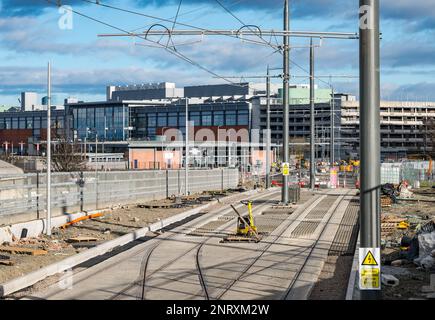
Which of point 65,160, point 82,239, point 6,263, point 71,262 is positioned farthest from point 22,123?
point 6,263

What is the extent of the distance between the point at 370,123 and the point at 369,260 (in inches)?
75.0

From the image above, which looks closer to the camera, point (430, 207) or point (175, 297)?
point (175, 297)

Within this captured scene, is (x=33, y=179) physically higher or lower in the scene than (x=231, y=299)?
higher

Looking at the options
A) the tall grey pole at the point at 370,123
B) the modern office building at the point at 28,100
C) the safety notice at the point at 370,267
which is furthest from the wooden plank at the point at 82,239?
the modern office building at the point at 28,100

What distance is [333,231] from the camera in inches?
925

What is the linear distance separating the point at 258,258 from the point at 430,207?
1872 centimetres

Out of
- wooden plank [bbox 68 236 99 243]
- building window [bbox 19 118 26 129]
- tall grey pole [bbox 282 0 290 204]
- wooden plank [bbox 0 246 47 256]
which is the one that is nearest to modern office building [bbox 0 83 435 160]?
building window [bbox 19 118 26 129]

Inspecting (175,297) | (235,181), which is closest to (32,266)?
(175,297)

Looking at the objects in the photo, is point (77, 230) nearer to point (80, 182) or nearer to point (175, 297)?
point (80, 182)

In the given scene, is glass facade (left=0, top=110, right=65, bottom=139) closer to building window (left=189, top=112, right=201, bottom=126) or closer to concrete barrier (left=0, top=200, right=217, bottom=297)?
building window (left=189, top=112, right=201, bottom=126)

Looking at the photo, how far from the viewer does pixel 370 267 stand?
31.1ft

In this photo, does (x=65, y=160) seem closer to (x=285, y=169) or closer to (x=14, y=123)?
(x=285, y=169)

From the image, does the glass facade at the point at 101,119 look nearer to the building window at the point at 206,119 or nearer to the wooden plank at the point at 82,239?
the building window at the point at 206,119

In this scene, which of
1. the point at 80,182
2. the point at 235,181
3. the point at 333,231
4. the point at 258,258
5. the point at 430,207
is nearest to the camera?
the point at 258,258
